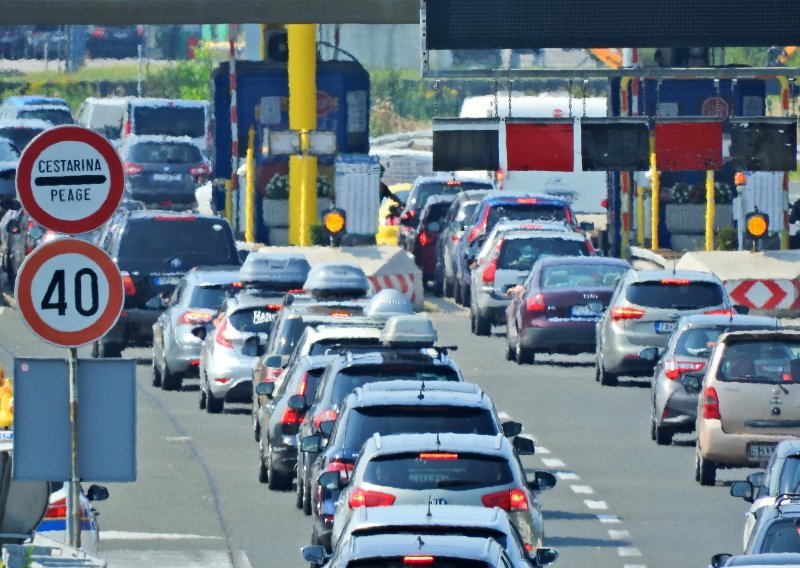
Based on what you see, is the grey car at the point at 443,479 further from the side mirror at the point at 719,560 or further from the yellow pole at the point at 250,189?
the yellow pole at the point at 250,189

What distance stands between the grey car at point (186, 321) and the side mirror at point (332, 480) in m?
13.2

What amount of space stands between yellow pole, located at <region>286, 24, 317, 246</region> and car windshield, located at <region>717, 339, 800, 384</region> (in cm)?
1877

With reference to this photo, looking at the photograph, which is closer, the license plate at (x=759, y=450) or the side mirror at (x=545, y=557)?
the side mirror at (x=545, y=557)

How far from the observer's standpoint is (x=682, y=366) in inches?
1075

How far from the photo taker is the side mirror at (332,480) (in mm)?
18547

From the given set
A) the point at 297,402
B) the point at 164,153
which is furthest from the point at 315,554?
the point at 164,153

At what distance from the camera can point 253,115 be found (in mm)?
47250

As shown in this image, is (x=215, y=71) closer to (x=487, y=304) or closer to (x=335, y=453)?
(x=487, y=304)

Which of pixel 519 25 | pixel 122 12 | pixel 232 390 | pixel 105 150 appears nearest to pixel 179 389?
pixel 232 390

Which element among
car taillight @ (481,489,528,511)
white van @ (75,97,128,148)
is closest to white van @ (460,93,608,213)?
white van @ (75,97,128,148)

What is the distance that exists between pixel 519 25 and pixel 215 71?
75.7ft

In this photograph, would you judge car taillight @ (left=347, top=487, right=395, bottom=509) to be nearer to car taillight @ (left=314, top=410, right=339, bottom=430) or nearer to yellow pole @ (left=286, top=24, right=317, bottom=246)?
car taillight @ (left=314, top=410, right=339, bottom=430)

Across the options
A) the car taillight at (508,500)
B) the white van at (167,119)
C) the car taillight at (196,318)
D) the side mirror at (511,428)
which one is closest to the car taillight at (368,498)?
the car taillight at (508,500)

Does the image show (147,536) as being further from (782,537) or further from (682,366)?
(682,366)
